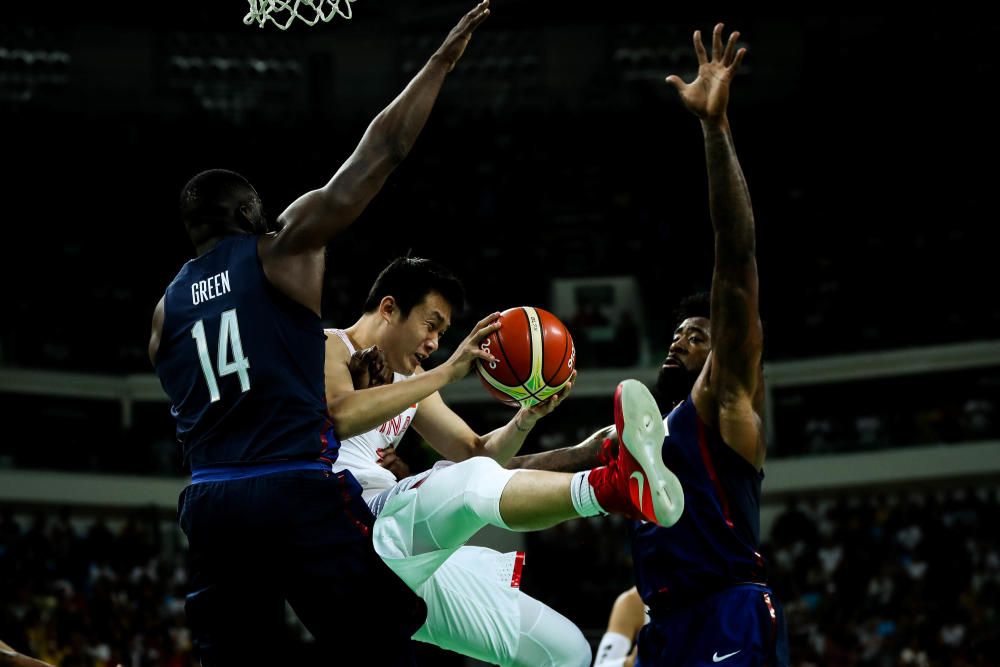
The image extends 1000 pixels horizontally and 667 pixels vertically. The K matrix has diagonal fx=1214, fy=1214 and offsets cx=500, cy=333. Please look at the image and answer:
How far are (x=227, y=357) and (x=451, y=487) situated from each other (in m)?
0.98

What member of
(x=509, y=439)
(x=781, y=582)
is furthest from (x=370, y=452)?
(x=781, y=582)

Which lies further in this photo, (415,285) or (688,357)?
(415,285)

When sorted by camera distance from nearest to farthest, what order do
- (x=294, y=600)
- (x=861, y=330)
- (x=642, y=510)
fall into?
(x=642, y=510) → (x=294, y=600) → (x=861, y=330)

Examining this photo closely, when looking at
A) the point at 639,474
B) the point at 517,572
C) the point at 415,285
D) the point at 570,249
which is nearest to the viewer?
the point at 639,474

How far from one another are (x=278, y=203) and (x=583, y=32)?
870 centimetres

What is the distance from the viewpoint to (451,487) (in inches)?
184

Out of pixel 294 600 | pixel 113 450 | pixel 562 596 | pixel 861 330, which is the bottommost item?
pixel 562 596

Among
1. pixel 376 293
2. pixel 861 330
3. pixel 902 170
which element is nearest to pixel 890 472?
pixel 861 330

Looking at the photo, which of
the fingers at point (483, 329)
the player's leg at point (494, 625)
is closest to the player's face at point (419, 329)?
the fingers at point (483, 329)

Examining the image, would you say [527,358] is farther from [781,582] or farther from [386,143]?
[781,582]

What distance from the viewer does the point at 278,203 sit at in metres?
25.3

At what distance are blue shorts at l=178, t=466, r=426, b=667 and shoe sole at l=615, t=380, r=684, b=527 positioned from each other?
1126 mm

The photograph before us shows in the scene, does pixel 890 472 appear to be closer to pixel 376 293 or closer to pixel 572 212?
pixel 572 212

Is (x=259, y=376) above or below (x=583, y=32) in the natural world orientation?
below
